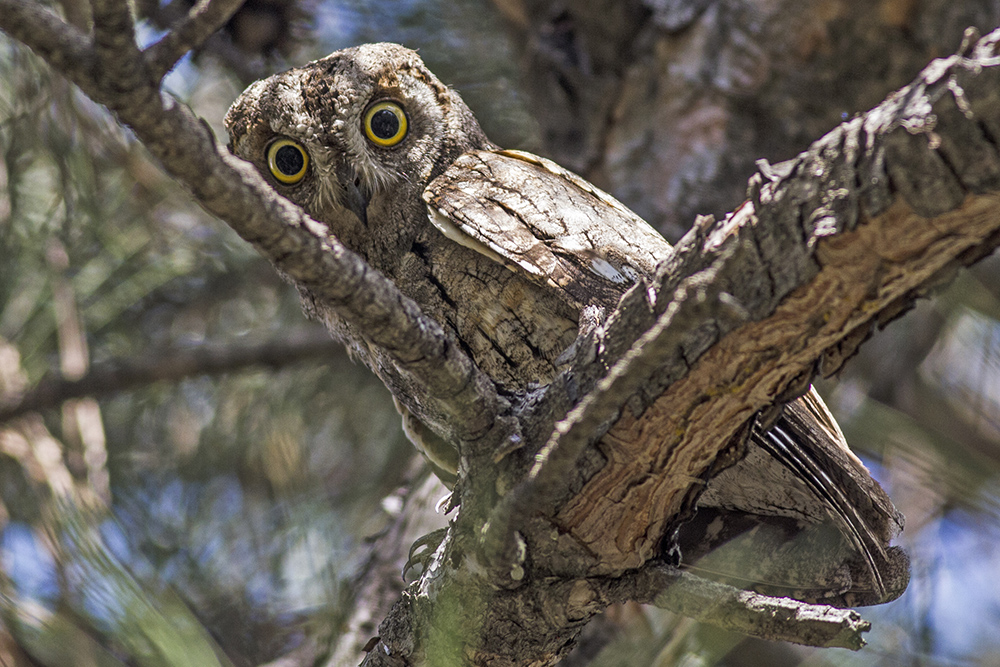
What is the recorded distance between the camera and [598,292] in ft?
5.42

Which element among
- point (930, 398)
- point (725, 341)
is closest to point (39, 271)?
point (725, 341)

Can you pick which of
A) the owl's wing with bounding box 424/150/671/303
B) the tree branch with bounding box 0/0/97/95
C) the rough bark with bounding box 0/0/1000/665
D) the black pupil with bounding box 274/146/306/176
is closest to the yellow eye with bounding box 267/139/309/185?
the black pupil with bounding box 274/146/306/176

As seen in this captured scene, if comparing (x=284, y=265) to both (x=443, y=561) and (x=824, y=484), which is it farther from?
(x=824, y=484)

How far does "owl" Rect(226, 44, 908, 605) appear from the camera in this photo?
4.62 feet

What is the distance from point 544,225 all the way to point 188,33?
1132mm

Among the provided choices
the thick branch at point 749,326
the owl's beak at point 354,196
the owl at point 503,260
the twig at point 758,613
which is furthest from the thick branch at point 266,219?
the owl's beak at point 354,196

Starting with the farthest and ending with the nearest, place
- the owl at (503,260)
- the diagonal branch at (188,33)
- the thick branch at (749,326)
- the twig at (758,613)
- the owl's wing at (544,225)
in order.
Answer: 1. the owl's wing at (544,225)
2. the owl at (503,260)
3. the twig at (758,613)
4. the thick branch at (749,326)
5. the diagonal branch at (188,33)

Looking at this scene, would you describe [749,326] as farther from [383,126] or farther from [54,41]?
[383,126]

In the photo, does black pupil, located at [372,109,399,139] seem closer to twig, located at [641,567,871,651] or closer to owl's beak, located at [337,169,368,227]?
owl's beak, located at [337,169,368,227]

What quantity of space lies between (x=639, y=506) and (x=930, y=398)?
6.41 ft

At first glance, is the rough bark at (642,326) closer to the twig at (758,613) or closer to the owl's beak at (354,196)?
the twig at (758,613)

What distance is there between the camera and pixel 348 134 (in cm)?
197

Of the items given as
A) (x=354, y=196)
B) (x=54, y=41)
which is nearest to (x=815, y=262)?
(x=54, y=41)

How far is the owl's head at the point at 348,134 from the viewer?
1965 mm
